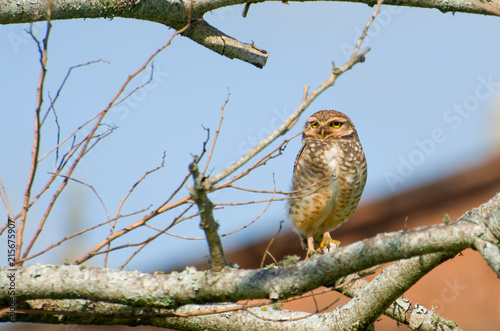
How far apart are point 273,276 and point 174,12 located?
69.7 inches

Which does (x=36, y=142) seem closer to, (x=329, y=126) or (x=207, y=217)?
(x=207, y=217)

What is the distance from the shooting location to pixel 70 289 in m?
2.66

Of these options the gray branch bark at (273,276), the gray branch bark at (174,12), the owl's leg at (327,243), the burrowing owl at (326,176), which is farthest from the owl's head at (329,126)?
the gray branch bark at (273,276)

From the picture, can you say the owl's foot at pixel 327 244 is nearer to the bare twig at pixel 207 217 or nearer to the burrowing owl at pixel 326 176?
the burrowing owl at pixel 326 176

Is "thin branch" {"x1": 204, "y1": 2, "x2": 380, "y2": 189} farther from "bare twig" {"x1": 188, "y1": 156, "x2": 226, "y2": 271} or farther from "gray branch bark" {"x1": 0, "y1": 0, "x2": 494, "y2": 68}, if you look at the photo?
"gray branch bark" {"x1": 0, "y1": 0, "x2": 494, "y2": 68}

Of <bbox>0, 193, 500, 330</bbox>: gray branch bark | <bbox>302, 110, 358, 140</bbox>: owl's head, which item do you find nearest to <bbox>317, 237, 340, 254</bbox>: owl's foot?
<bbox>302, 110, 358, 140</bbox>: owl's head

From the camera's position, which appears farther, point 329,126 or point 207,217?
point 329,126

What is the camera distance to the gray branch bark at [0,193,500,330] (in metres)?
2.28

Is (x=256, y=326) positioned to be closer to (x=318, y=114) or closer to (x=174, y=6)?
(x=174, y=6)

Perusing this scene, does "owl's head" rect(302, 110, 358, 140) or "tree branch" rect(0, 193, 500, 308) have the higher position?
"owl's head" rect(302, 110, 358, 140)

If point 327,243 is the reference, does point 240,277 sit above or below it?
below

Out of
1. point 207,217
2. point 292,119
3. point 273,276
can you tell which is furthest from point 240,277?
point 292,119

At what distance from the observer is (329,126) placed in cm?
616

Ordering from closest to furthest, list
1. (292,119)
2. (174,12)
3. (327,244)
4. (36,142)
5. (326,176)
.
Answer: (292,119) → (36,142) → (174,12) → (326,176) → (327,244)
